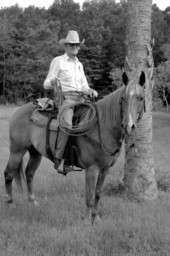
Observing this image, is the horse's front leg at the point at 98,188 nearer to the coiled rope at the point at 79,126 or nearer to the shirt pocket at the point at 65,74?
the coiled rope at the point at 79,126

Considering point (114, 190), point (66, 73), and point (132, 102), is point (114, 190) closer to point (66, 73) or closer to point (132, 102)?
point (66, 73)

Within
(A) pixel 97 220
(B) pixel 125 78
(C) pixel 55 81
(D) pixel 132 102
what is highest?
(B) pixel 125 78

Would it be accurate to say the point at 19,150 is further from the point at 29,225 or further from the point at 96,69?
the point at 96,69

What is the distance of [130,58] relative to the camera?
6.41 m

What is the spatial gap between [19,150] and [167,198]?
10.4 feet

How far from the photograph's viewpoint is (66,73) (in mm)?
5531

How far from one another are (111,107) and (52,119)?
1255 mm

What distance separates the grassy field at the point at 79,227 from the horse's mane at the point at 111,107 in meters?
1.62

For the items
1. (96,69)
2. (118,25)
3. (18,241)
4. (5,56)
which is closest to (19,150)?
(18,241)

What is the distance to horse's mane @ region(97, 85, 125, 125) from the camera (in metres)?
4.82

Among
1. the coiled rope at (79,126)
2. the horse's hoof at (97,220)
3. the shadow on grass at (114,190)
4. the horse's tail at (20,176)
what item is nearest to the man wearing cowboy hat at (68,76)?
the coiled rope at (79,126)

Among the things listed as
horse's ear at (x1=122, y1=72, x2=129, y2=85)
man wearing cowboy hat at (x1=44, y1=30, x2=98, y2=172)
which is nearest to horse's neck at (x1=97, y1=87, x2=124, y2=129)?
horse's ear at (x1=122, y1=72, x2=129, y2=85)

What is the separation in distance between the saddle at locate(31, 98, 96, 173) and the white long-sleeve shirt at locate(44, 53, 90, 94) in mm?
408

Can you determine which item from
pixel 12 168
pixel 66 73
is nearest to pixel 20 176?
pixel 12 168
